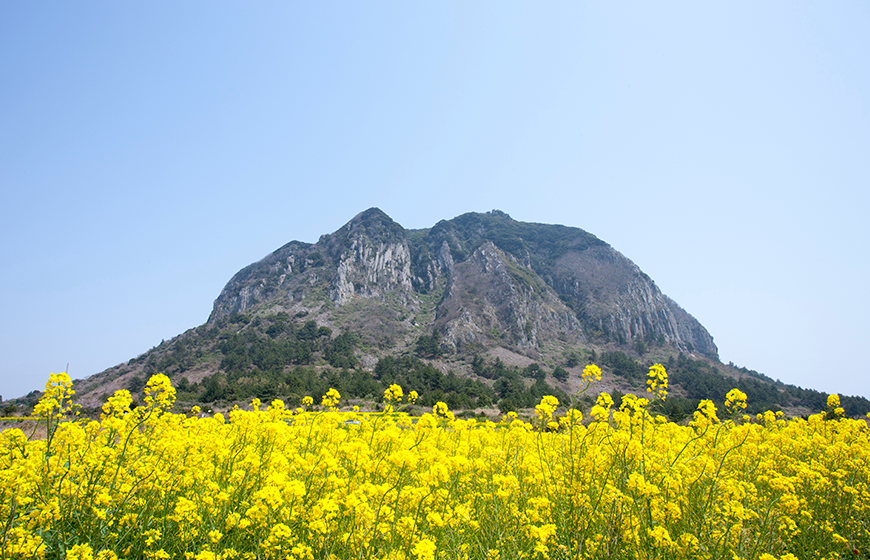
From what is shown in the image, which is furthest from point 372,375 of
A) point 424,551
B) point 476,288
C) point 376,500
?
point 424,551

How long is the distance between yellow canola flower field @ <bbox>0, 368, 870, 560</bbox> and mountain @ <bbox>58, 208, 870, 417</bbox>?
4062 cm

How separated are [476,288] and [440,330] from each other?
26.7m

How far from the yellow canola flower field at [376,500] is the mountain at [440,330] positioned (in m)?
40.6

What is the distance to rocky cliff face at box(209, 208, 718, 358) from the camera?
342 feet

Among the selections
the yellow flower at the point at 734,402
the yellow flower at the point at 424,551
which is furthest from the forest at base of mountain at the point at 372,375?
the yellow flower at the point at 424,551

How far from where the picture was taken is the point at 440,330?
9406 cm

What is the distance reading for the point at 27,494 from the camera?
4.25 meters

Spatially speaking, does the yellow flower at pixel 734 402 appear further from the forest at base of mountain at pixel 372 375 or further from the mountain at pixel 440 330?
the mountain at pixel 440 330

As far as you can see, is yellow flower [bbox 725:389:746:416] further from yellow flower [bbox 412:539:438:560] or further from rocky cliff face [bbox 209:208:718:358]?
rocky cliff face [bbox 209:208:718:358]

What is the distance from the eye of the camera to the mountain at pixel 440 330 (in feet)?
198

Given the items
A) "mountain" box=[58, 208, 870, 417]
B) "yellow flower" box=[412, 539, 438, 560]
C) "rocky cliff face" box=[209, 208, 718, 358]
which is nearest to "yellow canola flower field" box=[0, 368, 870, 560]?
"yellow flower" box=[412, 539, 438, 560]

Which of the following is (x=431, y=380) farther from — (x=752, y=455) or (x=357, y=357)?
(x=752, y=455)

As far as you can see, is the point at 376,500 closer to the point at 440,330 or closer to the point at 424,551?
the point at 424,551

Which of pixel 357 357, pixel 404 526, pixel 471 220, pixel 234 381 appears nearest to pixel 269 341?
pixel 357 357
